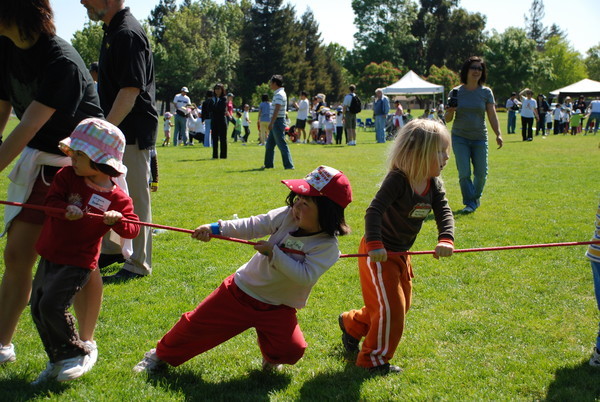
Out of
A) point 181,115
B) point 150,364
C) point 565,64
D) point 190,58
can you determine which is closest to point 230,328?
point 150,364

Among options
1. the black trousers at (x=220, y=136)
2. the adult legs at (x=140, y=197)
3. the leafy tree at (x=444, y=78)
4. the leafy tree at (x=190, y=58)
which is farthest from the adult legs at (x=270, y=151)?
the leafy tree at (x=190, y=58)

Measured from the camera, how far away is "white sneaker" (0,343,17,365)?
11.0 feet

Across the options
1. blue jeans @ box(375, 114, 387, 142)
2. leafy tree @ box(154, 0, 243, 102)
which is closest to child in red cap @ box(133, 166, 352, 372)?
blue jeans @ box(375, 114, 387, 142)

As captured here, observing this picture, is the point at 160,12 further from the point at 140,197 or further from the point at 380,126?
the point at 140,197

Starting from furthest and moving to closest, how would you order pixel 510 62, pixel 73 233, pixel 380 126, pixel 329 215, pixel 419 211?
pixel 510 62
pixel 380 126
pixel 419 211
pixel 329 215
pixel 73 233

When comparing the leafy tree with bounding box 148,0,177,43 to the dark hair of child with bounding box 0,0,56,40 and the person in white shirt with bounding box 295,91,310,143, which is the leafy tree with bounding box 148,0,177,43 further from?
the dark hair of child with bounding box 0,0,56,40

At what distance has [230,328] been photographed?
3328mm

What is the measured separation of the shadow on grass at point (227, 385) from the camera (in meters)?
3.14

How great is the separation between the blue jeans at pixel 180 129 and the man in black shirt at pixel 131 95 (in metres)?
17.2

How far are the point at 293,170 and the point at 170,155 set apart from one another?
19.0 feet

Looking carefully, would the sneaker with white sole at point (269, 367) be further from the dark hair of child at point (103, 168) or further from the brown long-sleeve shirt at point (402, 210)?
the dark hair of child at point (103, 168)

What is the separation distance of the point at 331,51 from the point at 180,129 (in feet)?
261

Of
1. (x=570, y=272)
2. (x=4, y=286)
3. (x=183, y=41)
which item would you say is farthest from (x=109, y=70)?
(x=183, y=41)

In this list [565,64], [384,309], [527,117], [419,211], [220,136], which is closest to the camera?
[384,309]
